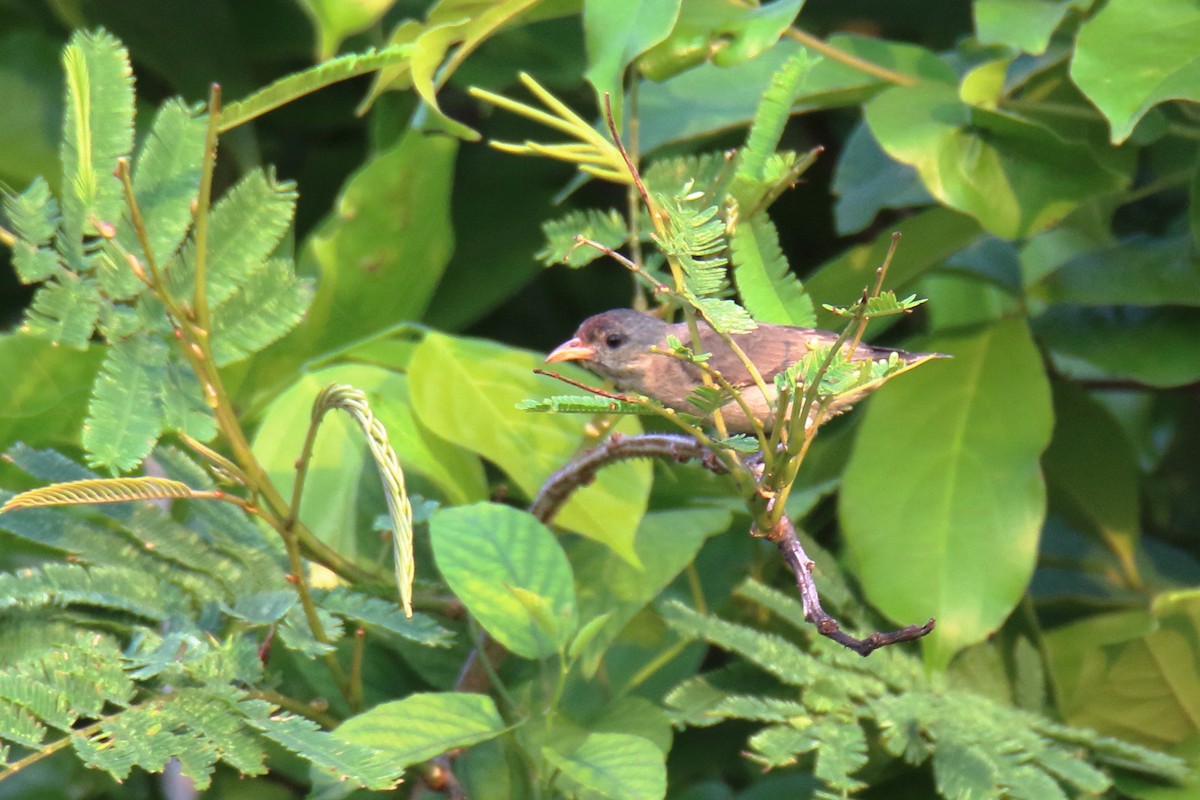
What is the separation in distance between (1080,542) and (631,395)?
206cm

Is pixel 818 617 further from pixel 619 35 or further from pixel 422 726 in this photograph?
pixel 619 35

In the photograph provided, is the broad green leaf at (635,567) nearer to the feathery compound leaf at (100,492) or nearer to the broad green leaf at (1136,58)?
the feathery compound leaf at (100,492)

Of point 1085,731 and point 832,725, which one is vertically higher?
point 832,725

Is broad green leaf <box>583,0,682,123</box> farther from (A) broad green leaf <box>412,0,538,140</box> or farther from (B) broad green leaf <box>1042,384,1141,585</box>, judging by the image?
(B) broad green leaf <box>1042,384,1141,585</box>

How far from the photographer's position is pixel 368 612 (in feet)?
6.00

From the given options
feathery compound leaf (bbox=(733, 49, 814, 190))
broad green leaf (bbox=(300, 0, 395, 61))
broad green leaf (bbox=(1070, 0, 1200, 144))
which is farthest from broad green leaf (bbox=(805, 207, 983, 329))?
broad green leaf (bbox=(300, 0, 395, 61))

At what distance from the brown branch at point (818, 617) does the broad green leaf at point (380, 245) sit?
1.41 m

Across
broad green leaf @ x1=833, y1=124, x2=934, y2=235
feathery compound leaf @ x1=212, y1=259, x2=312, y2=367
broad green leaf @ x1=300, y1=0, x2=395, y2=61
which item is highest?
broad green leaf @ x1=300, y1=0, x2=395, y2=61

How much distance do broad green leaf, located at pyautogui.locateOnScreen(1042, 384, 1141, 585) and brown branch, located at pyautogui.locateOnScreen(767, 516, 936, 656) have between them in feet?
5.27

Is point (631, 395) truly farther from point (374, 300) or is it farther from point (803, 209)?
point (803, 209)

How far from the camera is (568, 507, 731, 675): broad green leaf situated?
2.12m

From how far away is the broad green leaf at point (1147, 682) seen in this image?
7.49 feet

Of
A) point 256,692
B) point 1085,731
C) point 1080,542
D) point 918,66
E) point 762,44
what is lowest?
point 1080,542

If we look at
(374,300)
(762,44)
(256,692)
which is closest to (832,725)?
(256,692)
